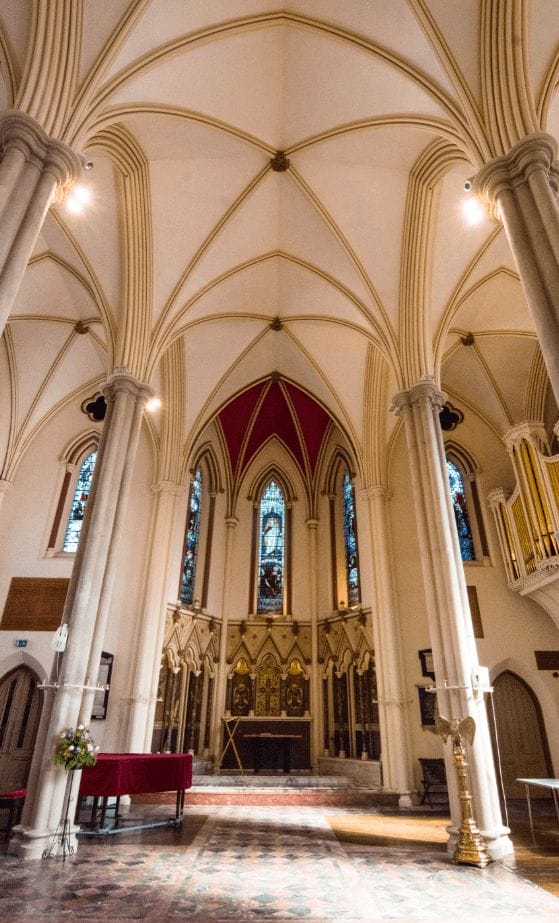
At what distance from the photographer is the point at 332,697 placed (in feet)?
47.4

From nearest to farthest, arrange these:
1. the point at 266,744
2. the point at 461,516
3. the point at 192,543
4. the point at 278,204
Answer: the point at 278,204
the point at 266,744
the point at 461,516
the point at 192,543

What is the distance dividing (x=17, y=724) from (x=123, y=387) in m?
7.64

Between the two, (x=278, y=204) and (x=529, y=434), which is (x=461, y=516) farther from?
(x=278, y=204)

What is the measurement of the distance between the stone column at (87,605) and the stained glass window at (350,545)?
826 cm

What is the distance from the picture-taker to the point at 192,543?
51.2 ft

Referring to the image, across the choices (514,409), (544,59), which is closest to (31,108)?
(544,59)

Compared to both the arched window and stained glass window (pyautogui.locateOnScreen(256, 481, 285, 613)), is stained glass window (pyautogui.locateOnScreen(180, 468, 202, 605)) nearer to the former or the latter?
stained glass window (pyautogui.locateOnScreen(256, 481, 285, 613))

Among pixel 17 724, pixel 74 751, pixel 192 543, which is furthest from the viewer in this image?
pixel 192 543

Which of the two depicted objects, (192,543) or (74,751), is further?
(192,543)

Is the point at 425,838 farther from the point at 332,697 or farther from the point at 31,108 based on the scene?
the point at 31,108

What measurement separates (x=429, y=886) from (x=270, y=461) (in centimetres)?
1355

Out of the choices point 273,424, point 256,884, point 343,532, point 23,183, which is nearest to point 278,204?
point 23,183

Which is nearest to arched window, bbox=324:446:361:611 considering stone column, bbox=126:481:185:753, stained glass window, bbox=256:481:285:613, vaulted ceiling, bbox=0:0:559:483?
stained glass window, bbox=256:481:285:613

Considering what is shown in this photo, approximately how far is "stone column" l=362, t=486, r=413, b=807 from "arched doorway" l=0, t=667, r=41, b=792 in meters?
7.39
